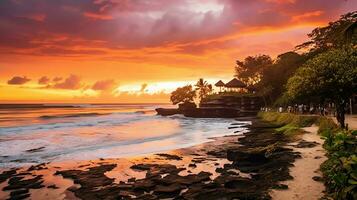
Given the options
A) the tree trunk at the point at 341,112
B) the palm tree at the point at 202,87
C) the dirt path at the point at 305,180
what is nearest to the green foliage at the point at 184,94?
the palm tree at the point at 202,87

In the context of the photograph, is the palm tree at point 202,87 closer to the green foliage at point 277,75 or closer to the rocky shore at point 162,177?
the green foliage at point 277,75

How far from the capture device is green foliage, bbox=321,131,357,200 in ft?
27.6

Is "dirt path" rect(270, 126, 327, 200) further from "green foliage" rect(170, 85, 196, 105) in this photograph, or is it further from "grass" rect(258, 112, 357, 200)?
"green foliage" rect(170, 85, 196, 105)

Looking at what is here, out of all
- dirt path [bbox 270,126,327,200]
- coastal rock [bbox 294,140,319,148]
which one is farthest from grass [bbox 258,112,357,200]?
coastal rock [bbox 294,140,319,148]

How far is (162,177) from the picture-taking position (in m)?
15.8

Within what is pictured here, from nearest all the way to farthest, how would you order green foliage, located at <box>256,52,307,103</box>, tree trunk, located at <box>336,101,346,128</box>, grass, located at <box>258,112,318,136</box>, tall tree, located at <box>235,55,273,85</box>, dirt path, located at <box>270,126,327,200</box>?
dirt path, located at <box>270,126,327,200</box>
tree trunk, located at <box>336,101,346,128</box>
grass, located at <box>258,112,318,136</box>
green foliage, located at <box>256,52,307,103</box>
tall tree, located at <box>235,55,273,85</box>

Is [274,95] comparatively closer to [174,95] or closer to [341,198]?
[174,95]

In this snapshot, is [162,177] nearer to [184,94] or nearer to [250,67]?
[250,67]

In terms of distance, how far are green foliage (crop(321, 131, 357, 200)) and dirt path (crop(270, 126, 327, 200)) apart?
1.58 ft

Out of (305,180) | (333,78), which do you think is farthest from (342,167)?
(333,78)

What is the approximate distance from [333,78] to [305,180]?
1031 cm

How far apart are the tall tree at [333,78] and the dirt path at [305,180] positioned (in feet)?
14.5

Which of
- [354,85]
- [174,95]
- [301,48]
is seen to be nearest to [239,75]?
[174,95]

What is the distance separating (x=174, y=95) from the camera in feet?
365
